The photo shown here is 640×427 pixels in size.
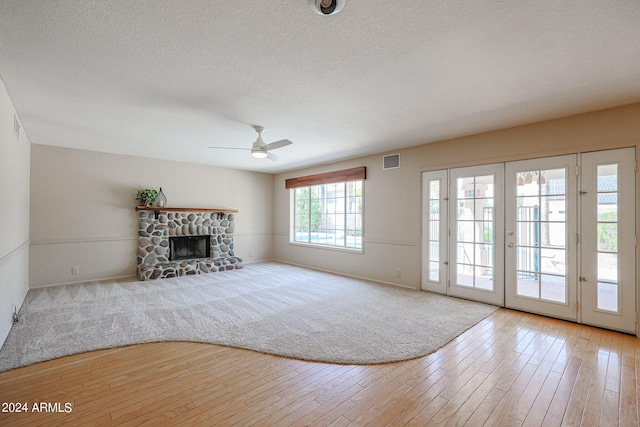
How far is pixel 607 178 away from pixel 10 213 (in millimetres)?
6786

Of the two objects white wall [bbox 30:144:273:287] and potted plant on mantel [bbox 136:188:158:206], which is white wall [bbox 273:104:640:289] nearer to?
white wall [bbox 30:144:273:287]

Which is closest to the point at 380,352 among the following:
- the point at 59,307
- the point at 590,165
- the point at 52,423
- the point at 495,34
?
the point at 52,423

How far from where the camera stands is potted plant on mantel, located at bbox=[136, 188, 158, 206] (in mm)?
5805

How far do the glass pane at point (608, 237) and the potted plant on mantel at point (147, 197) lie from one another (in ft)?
23.9

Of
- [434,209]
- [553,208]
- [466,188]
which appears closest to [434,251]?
[434,209]

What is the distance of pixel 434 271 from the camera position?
15.5 ft

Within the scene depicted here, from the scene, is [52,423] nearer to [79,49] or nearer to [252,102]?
[79,49]

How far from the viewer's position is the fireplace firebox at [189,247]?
6.30 meters

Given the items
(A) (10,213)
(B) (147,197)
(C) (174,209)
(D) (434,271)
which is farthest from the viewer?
(C) (174,209)

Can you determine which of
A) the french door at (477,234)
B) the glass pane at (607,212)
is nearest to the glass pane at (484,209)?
the french door at (477,234)

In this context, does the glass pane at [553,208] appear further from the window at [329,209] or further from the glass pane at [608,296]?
the window at [329,209]

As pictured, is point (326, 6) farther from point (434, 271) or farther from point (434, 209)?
point (434, 271)

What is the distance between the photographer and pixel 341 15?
175 centimetres

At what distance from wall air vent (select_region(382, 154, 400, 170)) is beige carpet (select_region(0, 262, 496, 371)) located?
88.9 inches
